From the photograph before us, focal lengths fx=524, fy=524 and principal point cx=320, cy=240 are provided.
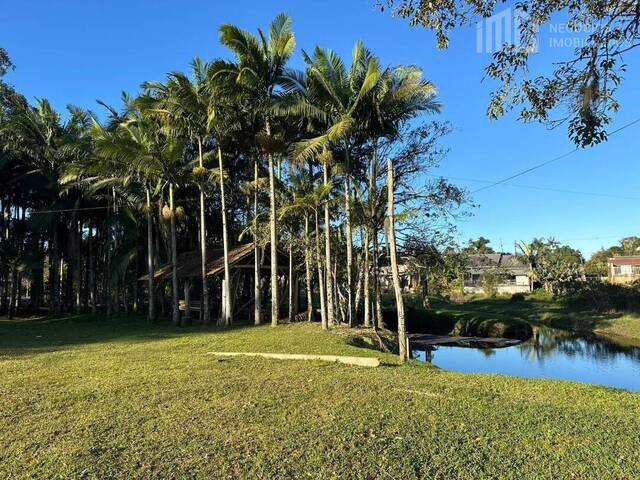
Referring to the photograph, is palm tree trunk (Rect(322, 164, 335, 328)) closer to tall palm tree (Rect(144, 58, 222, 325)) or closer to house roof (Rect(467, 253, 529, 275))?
tall palm tree (Rect(144, 58, 222, 325))

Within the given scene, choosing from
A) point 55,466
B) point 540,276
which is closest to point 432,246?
point 55,466

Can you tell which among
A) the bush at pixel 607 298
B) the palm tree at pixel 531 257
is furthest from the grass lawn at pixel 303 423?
the palm tree at pixel 531 257

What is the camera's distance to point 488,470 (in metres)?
4.59

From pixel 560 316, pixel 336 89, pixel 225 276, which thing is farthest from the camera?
pixel 560 316

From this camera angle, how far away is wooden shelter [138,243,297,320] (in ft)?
73.0

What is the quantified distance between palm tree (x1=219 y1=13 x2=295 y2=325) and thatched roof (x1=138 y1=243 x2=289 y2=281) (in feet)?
13.4

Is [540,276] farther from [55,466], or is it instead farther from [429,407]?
[55,466]

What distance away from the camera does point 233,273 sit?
22984mm

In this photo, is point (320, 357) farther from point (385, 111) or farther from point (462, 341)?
point (462, 341)

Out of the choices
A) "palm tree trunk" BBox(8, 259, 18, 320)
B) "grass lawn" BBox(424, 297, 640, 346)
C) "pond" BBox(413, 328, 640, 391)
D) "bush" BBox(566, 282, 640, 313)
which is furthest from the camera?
"bush" BBox(566, 282, 640, 313)

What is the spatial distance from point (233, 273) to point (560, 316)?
2165 cm

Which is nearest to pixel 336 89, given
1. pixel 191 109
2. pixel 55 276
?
pixel 191 109

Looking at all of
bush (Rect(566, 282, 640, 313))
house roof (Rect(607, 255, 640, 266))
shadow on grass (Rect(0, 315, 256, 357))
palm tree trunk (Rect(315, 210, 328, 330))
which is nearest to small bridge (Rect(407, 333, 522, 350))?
palm tree trunk (Rect(315, 210, 328, 330))

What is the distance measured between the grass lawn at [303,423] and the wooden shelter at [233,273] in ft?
38.8
